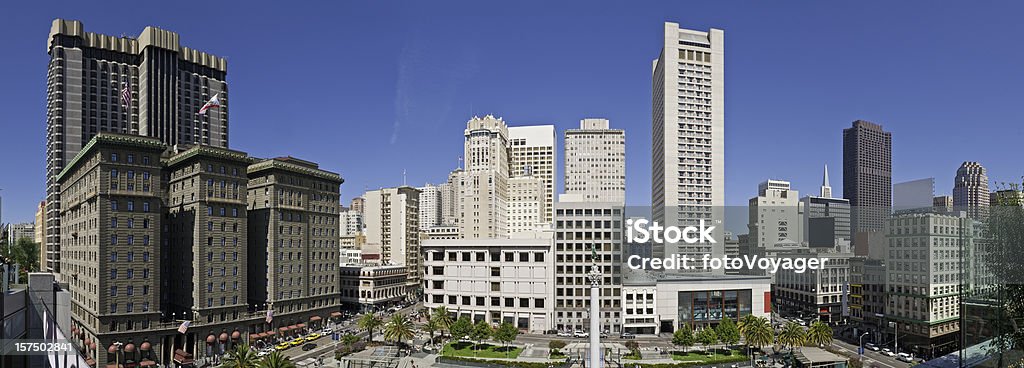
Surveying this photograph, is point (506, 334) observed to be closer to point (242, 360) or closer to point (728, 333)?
point (728, 333)

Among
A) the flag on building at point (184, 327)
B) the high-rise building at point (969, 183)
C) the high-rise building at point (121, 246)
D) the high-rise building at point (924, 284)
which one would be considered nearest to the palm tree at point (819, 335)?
the high-rise building at point (924, 284)

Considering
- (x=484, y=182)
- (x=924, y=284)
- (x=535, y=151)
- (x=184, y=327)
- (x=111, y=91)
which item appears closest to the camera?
(x=184, y=327)

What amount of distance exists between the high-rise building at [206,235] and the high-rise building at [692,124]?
73.4 meters

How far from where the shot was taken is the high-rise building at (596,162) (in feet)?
499

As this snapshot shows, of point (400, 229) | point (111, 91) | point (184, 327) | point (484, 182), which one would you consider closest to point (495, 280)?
point (184, 327)

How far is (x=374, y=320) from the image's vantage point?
2486 inches

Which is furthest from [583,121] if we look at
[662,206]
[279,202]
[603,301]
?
[279,202]

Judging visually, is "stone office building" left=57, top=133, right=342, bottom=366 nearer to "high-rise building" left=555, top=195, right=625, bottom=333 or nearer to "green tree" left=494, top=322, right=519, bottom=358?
"green tree" left=494, top=322, right=519, bottom=358

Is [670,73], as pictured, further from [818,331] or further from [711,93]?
[818,331]

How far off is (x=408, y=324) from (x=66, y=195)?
46.9 meters

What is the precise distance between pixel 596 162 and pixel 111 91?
10821 centimetres

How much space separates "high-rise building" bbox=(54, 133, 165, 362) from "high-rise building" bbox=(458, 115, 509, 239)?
7455 centimetres

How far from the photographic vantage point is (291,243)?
229ft

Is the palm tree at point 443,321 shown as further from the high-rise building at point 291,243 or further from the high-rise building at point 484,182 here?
the high-rise building at point 484,182
